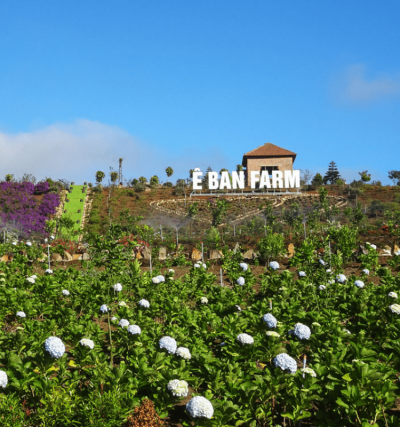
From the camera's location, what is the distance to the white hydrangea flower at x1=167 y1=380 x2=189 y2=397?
13.4 ft

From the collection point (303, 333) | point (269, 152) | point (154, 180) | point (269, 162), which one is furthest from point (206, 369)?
point (154, 180)

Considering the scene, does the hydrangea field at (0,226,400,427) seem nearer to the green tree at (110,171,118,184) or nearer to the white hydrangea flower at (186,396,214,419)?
the white hydrangea flower at (186,396,214,419)

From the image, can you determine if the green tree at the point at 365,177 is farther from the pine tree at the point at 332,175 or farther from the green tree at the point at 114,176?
the green tree at the point at 114,176

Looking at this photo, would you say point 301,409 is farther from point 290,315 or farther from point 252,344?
point 290,315

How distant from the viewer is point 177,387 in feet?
13.5

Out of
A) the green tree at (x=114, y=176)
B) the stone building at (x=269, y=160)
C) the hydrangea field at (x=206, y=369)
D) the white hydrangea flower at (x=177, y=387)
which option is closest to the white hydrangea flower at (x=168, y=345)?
the hydrangea field at (x=206, y=369)

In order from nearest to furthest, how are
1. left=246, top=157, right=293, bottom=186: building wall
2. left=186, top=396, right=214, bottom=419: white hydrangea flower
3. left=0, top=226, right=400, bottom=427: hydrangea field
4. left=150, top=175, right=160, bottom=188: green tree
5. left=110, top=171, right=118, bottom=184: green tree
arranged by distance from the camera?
1. left=186, top=396, right=214, bottom=419: white hydrangea flower
2. left=0, top=226, right=400, bottom=427: hydrangea field
3. left=246, top=157, right=293, bottom=186: building wall
4. left=150, top=175, right=160, bottom=188: green tree
5. left=110, top=171, right=118, bottom=184: green tree

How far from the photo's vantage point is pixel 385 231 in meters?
22.7

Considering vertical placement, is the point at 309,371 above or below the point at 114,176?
below

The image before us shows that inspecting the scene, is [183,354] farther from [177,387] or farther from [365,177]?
[365,177]

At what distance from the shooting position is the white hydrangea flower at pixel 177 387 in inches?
161

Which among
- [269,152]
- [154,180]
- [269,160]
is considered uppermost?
[269,152]

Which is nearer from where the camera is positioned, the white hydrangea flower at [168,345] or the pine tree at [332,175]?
the white hydrangea flower at [168,345]

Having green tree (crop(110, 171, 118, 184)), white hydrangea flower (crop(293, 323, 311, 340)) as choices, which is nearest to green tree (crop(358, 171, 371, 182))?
green tree (crop(110, 171, 118, 184))
